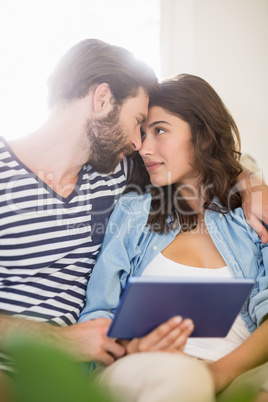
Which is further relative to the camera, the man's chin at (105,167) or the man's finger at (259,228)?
the man's chin at (105,167)

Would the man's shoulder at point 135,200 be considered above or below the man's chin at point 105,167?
below

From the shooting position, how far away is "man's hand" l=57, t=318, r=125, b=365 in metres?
1.07

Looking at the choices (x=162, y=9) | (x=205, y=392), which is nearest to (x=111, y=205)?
(x=205, y=392)

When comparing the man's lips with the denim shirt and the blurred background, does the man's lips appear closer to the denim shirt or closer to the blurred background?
the denim shirt

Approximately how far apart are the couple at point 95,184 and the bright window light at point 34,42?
435 millimetres

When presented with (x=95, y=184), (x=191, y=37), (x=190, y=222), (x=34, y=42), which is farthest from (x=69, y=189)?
(x=191, y=37)

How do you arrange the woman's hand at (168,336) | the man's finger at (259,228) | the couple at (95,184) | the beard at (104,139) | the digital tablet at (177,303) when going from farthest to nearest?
the beard at (104,139), the man's finger at (259,228), the couple at (95,184), the woman's hand at (168,336), the digital tablet at (177,303)

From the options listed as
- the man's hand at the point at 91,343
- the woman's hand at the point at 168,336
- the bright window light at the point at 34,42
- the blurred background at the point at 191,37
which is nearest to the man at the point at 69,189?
the man's hand at the point at 91,343

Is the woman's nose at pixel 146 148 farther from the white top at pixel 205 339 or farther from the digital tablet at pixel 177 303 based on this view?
the digital tablet at pixel 177 303

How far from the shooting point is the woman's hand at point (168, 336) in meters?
0.91

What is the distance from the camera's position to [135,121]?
1.46 m

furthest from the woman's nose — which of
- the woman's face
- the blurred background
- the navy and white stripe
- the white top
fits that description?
the blurred background

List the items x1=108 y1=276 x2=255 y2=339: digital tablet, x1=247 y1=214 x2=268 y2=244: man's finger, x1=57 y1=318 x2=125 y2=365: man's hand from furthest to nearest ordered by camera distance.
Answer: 1. x1=247 y1=214 x2=268 y2=244: man's finger
2. x1=57 y1=318 x2=125 y2=365: man's hand
3. x1=108 y1=276 x2=255 y2=339: digital tablet

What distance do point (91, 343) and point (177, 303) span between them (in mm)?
344
